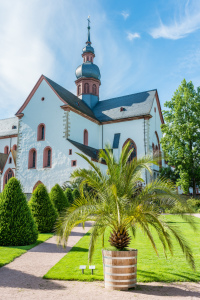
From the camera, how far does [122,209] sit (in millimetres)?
7117

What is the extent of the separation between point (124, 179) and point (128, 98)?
29.1 meters

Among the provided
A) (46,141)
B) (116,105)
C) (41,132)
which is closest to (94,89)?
(116,105)

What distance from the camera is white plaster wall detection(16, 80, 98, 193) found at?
27828mm

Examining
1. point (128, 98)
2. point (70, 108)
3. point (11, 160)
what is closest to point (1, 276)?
point (70, 108)

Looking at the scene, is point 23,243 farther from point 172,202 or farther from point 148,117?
point 148,117

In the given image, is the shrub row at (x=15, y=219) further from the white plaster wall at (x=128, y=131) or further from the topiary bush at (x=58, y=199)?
the white plaster wall at (x=128, y=131)

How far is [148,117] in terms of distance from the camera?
30734mm

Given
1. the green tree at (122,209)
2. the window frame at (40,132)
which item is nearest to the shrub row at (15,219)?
the green tree at (122,209)

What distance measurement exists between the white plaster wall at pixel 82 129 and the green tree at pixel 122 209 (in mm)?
21437

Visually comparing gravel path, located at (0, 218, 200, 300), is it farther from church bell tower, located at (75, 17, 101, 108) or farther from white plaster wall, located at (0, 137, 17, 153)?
white plaster wall, located at (0, 137, 17, 153)

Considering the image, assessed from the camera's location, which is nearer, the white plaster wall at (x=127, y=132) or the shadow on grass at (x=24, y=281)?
the shadow on grass at (x=24, y=281)

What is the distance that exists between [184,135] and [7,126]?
28.3 m

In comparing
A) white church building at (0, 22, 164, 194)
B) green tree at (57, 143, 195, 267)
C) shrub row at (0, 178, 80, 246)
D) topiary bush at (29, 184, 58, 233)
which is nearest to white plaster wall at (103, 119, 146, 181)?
white church building at (0, 22, 164, 194)

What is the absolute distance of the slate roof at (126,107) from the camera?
3206 centimetres
